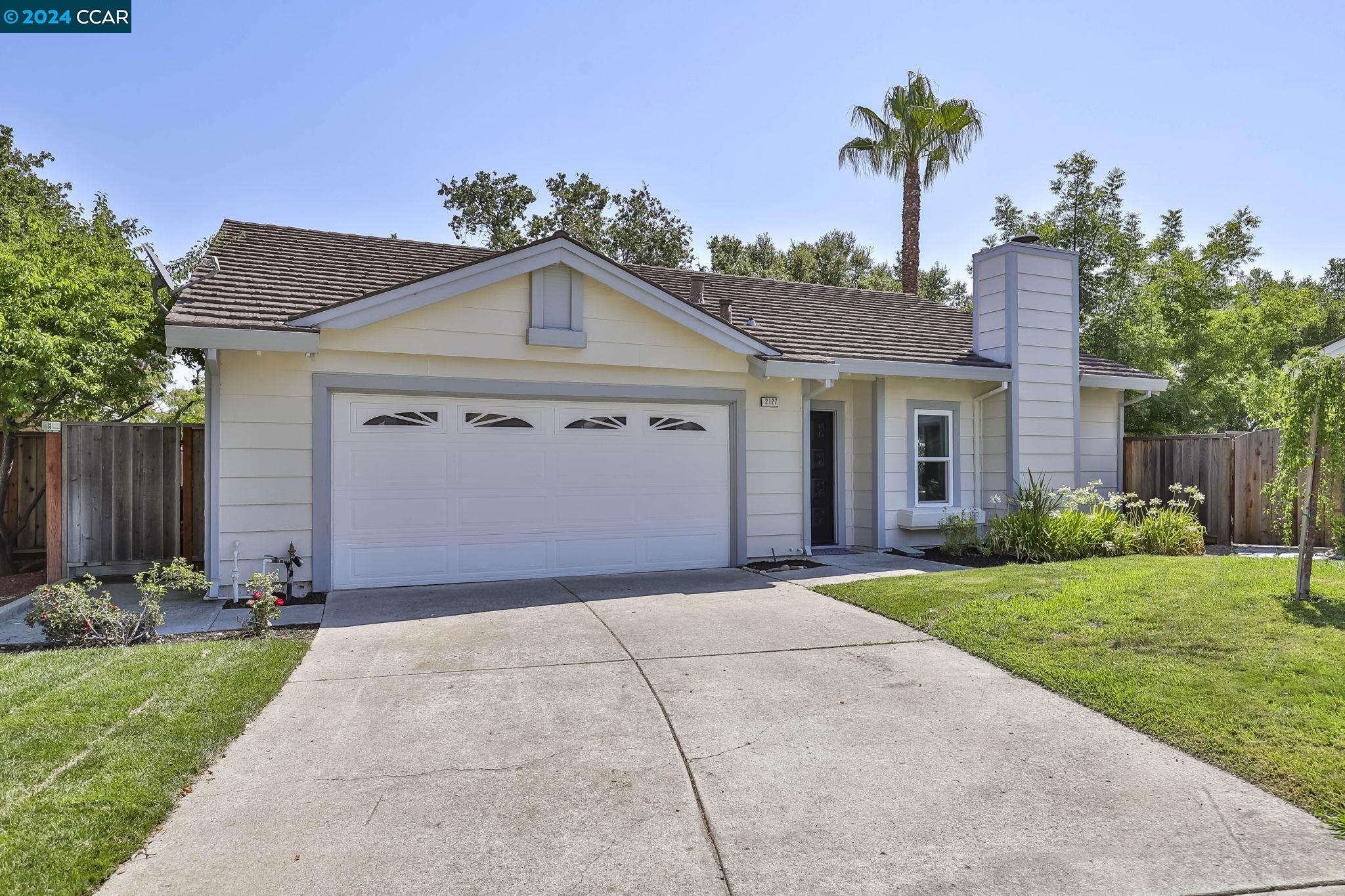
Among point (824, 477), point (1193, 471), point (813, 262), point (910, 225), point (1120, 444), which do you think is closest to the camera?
point (824, 477)

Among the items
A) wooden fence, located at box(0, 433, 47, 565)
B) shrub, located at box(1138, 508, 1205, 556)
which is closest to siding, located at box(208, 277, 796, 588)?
shrub, located at box(1138, 508, 1205, 556)

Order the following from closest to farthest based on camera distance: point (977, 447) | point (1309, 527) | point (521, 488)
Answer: point (1309, 527)
point (521, 488)
point (977, 447)

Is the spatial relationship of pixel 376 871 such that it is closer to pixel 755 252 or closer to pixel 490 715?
pixel 490 715

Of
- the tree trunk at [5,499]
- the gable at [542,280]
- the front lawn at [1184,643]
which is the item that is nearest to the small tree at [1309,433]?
the front lawn at [1184,643]

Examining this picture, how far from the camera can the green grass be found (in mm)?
2832

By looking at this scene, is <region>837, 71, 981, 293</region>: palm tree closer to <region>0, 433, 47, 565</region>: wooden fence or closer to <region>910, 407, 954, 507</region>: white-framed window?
<region>910, 407, 954, 507</region>: white-framed window

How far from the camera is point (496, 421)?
8656 mm

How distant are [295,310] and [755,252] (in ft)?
88.2

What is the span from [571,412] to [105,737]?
573 centimetres

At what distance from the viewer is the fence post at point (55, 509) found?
8.37 metres

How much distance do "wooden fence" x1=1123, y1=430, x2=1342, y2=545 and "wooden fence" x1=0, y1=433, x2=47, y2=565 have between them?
1675 cm

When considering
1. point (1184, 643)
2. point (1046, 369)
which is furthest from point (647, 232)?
point (1184, 643)

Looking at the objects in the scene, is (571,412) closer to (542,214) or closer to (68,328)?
(68,328)

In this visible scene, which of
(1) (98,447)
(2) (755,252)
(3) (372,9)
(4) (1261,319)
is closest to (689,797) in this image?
(1) (98,447)
